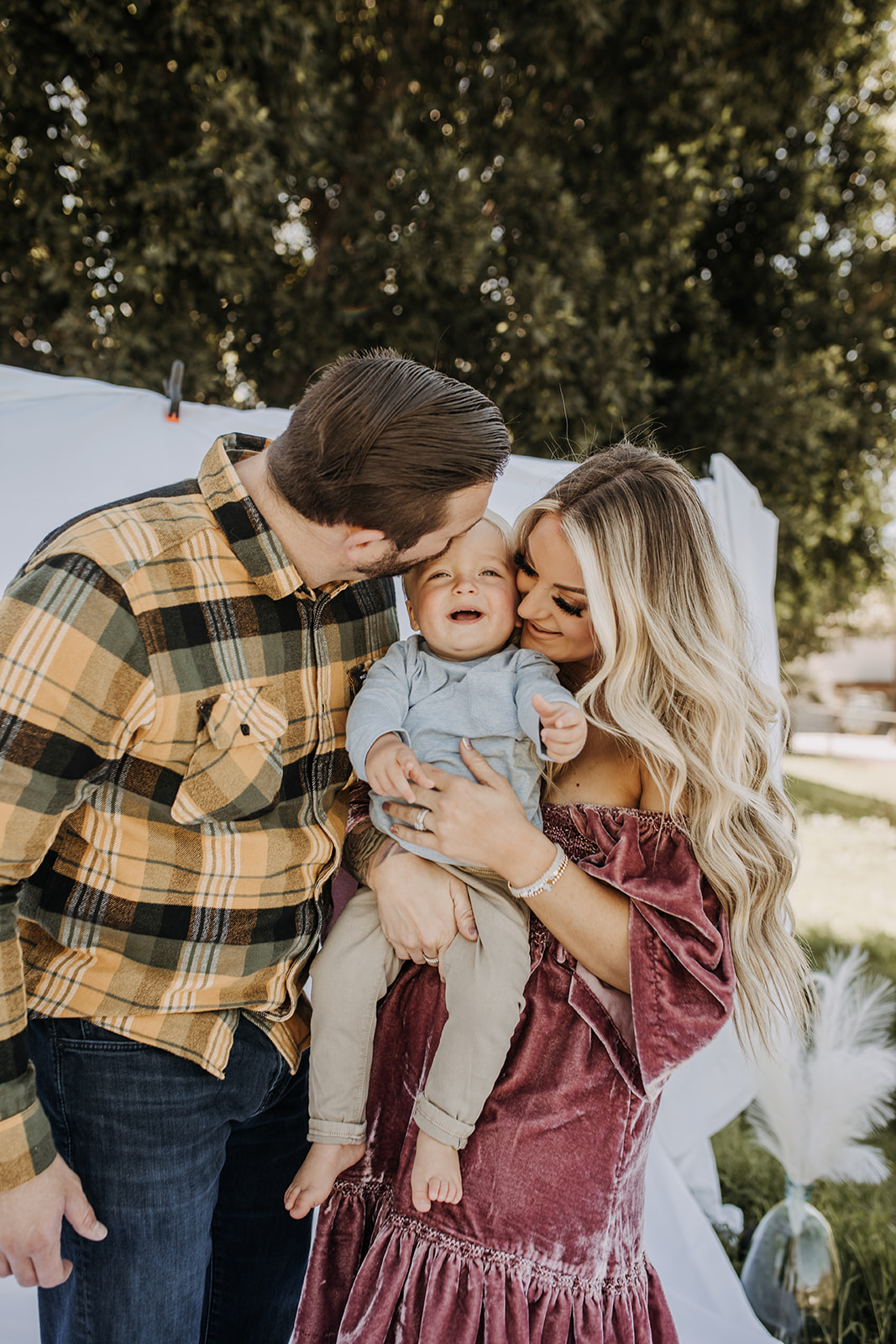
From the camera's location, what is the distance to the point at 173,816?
1.41m

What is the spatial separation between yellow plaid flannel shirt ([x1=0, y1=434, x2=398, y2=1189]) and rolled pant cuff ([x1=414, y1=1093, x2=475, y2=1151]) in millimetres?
314

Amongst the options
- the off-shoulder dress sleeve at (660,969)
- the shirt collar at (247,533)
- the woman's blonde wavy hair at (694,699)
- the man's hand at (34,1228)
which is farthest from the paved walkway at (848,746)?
the man's hand at (34,1228)

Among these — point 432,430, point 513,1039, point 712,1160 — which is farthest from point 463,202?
point 712,1160

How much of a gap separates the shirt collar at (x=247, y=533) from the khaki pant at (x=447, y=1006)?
627 millimetres

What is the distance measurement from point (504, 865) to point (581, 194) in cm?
502

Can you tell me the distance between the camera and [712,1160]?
3.28m

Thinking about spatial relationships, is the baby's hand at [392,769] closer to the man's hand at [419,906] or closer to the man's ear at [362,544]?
the man's hand at [419,906]

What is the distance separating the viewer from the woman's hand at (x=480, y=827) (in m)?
1.55

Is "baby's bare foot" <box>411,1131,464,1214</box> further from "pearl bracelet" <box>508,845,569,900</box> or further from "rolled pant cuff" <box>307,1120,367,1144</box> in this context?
"pearl bracelet" <box>508,845,569,900</box>

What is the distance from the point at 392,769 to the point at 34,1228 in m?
0.86

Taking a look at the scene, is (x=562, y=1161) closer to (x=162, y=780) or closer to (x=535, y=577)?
(x=162, y=780)

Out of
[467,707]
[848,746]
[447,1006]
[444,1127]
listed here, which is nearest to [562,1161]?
[444,1127]

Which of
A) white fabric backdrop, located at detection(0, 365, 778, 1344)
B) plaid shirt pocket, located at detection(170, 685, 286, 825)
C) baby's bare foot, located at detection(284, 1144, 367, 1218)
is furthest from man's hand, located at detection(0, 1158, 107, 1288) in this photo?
white fabric backdrop, located at detection(0, 365, 778, 1344)

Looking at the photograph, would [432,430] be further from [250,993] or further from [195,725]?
[250,993]
